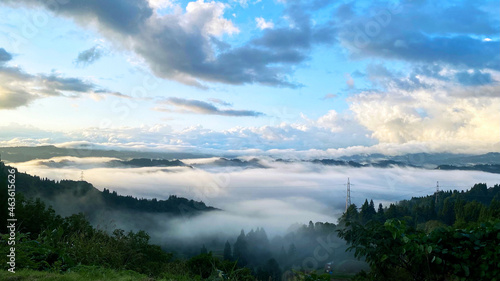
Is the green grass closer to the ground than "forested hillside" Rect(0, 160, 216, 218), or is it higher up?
higher up

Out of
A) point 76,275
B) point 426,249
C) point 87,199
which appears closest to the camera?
point 426,249

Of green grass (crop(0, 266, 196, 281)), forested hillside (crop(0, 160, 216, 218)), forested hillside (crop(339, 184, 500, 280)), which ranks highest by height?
forested hillside (crop(339, 184, 500, 280))

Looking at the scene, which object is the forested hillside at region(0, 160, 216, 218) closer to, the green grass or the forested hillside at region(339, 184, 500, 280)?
the green grass

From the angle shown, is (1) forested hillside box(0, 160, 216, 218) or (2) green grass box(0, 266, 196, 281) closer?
(2) green grass box(0, 266, 196, 281)

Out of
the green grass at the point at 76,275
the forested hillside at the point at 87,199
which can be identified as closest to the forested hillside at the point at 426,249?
the green grass at the point at 76,275

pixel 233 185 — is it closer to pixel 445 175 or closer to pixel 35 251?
pixel 445 175

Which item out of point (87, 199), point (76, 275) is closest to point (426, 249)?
point (76, 275)

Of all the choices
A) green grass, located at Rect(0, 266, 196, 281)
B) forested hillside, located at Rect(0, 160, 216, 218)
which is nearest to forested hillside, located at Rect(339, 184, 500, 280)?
green grass, located at Rect(0, 266, 196, 281)

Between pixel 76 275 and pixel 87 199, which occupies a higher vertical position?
pixel 76 275

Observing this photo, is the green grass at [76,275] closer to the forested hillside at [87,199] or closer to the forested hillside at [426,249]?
the forested hillside at [426,249]

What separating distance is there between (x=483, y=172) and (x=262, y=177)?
132900 millimetres

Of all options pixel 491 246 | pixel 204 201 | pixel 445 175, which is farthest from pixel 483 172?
pixel 491 246

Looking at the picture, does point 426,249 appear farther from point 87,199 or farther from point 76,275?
point 87,199

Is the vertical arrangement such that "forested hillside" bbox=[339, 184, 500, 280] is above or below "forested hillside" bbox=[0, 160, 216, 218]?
above
